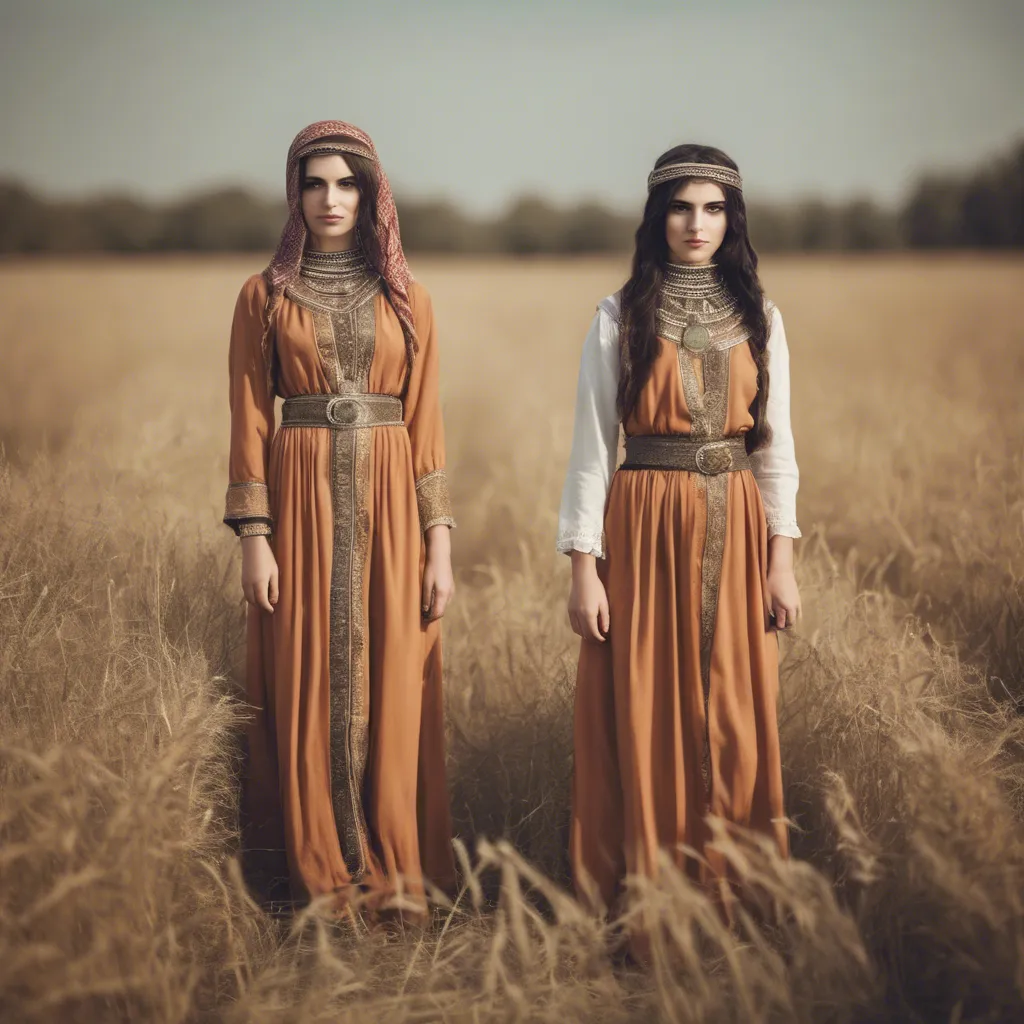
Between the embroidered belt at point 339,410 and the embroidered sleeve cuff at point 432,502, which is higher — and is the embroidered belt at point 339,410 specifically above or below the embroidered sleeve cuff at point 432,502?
above

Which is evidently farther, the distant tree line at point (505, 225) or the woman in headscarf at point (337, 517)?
the distant tree line at point (505, 225)

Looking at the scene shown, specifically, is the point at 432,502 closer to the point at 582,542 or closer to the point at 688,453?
the point at 582,542

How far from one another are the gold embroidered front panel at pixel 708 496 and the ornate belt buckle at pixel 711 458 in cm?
2

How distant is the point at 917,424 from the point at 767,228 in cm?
2052

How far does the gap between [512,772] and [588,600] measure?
954mm

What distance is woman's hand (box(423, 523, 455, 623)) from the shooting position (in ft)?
7.87

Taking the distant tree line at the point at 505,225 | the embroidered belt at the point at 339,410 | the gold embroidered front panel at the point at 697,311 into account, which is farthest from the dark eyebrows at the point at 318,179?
the distant tree line at the point at 505,225

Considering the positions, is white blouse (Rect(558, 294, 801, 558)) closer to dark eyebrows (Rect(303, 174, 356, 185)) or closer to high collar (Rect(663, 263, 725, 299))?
high collar (Rect(663, 263, 725, 299))

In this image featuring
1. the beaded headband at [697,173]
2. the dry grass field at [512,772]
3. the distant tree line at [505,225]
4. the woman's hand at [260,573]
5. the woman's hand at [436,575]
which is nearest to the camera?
the dry grass field at [512,772]

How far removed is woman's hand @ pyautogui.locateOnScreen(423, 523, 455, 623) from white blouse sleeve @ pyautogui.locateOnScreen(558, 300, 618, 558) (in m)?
0.30

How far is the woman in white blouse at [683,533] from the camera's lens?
223 centimetres

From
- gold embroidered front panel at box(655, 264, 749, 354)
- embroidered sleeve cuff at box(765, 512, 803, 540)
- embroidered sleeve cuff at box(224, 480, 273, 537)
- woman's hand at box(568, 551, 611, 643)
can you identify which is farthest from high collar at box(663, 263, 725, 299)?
embroidered sleeve cuff at box(224, 480, 273, 537)

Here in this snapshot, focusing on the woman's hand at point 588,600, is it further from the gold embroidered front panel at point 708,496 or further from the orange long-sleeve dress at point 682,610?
the gold embroidered front panel at point 708,496

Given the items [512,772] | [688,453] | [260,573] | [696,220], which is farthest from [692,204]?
[512,772]
